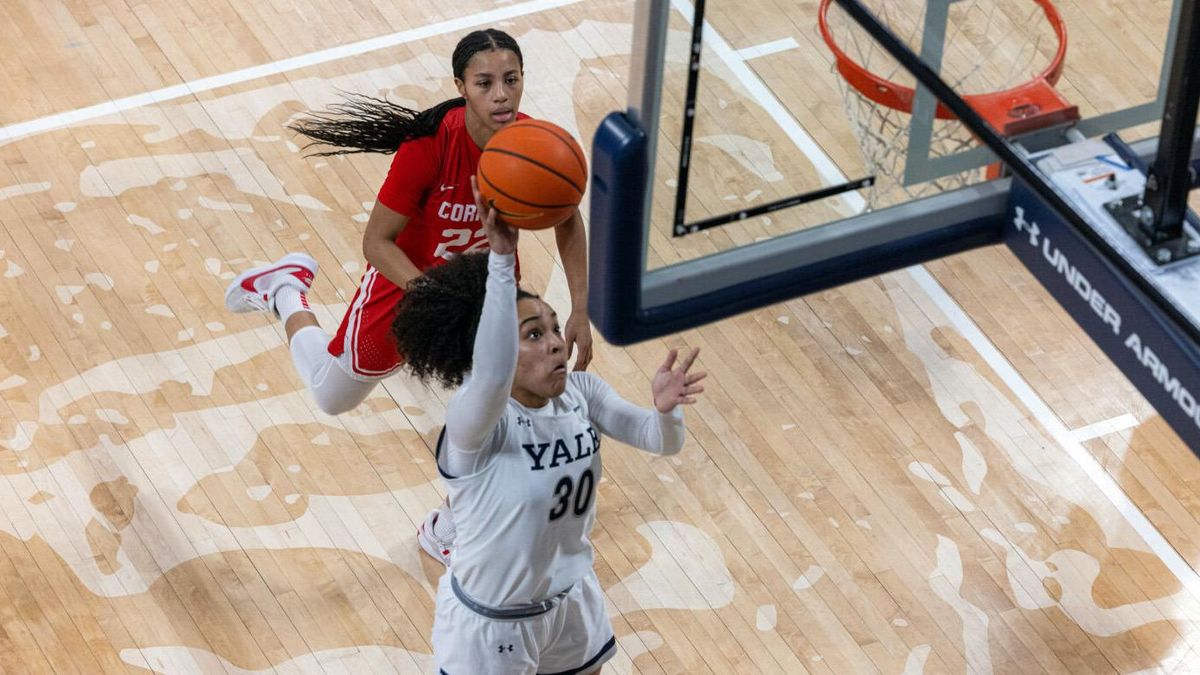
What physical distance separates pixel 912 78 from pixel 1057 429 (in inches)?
93.5

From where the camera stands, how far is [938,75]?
3418 mm

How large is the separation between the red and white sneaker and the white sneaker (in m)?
0.77

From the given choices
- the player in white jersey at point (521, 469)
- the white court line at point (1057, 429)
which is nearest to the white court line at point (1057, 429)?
the white court line at point (1057, 429)

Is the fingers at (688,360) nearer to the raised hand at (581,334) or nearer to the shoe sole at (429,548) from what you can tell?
the raised hand at (581,334)

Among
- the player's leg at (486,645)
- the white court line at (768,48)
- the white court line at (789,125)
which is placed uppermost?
the white court line at (768,48)

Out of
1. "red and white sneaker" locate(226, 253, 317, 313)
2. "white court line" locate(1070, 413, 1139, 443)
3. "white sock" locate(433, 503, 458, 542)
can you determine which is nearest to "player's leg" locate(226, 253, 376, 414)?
"red and white sneaker" locate(226, 253, 317, 313)

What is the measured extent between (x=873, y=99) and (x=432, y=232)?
1427 millimetres

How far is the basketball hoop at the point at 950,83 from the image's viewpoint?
3.43 meters

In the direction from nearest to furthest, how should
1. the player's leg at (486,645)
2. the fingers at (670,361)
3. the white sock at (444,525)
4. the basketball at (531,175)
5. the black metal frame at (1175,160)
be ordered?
the black metal frame at (1175,160)
the basketball at (531,175)
the fingers at (670,361)
the player's leg at (486,645)
the white sock at (444,525)

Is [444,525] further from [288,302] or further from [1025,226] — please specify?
[1025,226]

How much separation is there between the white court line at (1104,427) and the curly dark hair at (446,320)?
2.44m

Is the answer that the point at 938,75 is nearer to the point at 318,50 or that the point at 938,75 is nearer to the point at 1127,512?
the point at 1127,512

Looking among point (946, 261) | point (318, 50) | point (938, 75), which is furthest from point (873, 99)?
point (318, 50)

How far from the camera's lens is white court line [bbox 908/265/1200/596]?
5.21 metres
